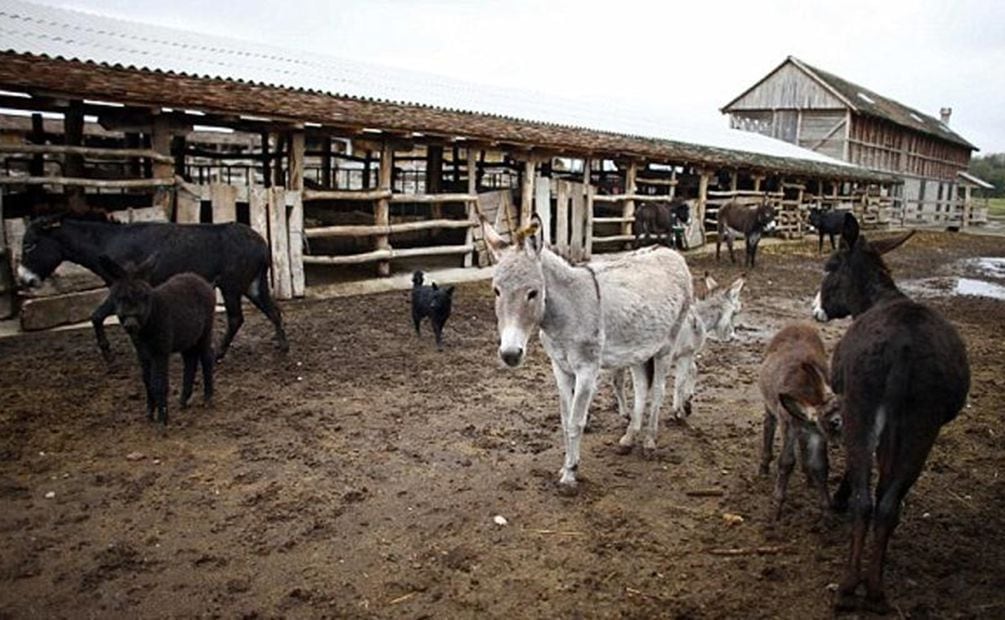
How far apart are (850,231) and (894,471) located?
82.7 inches

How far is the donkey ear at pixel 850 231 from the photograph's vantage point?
4.63 m

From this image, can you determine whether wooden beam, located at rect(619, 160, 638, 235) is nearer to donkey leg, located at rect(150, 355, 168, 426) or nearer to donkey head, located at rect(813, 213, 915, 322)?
donkey head, located at rect(813, 213, 915, 322)

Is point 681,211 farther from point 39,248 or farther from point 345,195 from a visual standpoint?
point 39,248

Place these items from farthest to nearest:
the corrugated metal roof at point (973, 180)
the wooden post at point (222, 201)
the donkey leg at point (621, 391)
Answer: the corrugated metal roof at point (973, 180)
the wooden post at point (222, 201)
the donkey leg at point (621, 391)

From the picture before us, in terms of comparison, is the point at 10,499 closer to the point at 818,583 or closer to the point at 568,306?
the point at 568,306

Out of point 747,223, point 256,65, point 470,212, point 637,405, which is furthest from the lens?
point 747,223

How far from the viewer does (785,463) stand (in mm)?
4195

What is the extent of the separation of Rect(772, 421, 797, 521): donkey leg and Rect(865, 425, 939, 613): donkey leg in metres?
0.86

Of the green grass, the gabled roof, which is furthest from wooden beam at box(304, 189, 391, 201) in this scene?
the green grass

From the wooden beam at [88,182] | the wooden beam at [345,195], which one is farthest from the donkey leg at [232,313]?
the wooden beam at [345,195]

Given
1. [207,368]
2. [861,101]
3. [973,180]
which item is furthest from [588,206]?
[973,180]

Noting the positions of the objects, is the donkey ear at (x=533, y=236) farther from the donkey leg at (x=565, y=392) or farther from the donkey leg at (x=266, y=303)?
the donkey leg at (x=266, y=303)

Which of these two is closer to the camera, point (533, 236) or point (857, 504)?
point (857, 504)

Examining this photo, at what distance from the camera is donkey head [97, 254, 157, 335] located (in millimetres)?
5070
